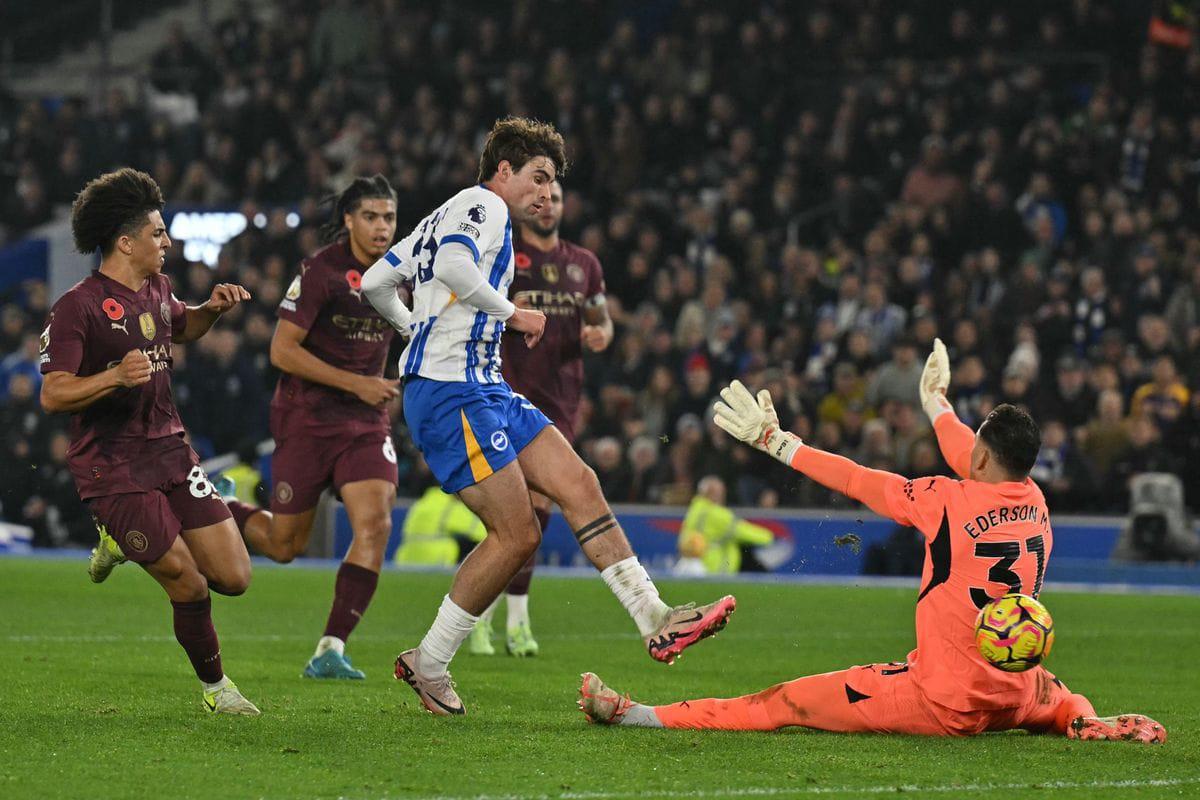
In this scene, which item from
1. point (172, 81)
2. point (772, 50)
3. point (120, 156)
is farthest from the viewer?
point (172, 81)

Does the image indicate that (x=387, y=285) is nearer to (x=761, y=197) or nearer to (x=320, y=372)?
(x=320, y=372)

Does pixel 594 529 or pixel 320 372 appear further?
pixel 320 372

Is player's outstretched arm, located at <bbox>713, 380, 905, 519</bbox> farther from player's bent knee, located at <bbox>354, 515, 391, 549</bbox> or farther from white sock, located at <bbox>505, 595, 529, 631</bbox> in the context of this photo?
white sock, located at <bbox>505, 595, 529, 631</bbox>

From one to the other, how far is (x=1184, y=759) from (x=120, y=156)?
71.3ft

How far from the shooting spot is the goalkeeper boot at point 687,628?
651 centimetres

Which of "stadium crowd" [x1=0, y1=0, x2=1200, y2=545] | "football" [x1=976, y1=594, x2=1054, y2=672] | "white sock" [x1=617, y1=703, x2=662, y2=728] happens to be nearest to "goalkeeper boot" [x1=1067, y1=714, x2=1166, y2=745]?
"football" [x1=976, y1=594, x2=1054, y2=672]

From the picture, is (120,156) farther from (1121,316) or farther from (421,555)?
(1121,316)

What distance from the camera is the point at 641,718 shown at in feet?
22.5

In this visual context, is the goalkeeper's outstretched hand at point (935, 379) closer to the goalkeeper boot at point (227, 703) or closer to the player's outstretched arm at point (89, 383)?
the goalkeeper boot at point (227, 703)

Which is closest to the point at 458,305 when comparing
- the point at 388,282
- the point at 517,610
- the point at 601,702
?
the point at 388,282

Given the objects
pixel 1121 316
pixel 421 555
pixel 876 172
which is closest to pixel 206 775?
pixel 421 555

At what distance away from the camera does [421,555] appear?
58.2ft

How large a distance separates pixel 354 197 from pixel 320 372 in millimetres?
956

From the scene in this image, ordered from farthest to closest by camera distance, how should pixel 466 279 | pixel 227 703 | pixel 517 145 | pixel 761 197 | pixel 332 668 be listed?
pixel 761 197 → pixel 332 668 → pixel 517 145 → pixel 227 703 → pixel 466 279
